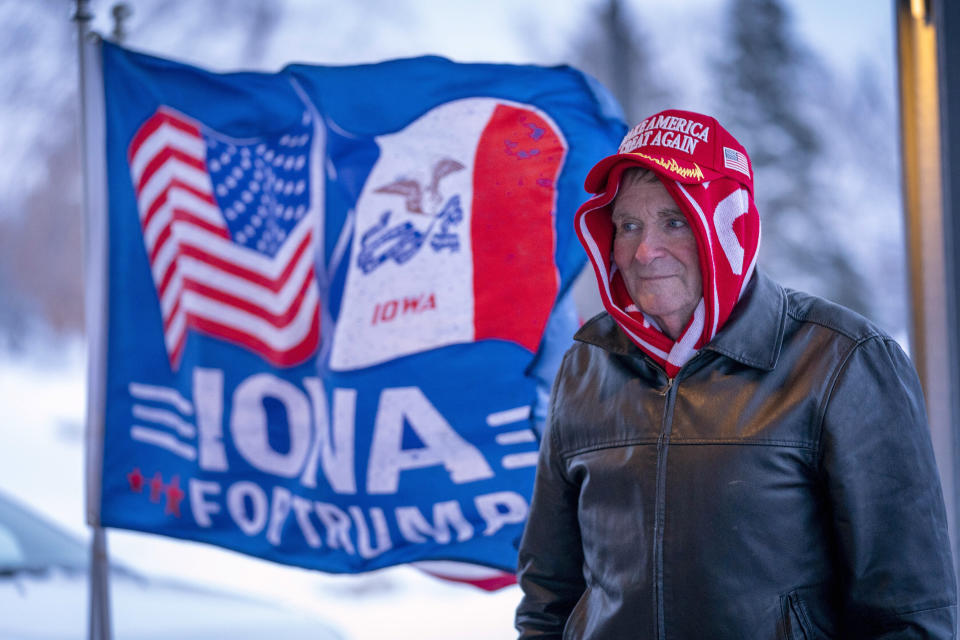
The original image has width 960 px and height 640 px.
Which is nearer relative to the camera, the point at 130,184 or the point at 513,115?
the point at 513,115

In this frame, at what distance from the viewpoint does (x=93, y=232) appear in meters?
2.32

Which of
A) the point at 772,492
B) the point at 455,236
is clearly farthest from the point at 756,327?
the point at 455,236

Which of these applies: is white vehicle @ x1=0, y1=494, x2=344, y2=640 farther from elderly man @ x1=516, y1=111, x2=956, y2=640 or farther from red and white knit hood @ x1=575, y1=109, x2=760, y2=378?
red and white knit hood @ x1=575, y1=109, x2=760, y2=378

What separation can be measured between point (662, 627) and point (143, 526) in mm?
1430

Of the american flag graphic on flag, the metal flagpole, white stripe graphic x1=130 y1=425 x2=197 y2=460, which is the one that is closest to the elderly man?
the american flag graphic on flag

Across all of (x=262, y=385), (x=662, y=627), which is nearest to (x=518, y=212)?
(x=262, y=385)

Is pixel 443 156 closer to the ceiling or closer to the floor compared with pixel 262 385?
closer to the ceiling

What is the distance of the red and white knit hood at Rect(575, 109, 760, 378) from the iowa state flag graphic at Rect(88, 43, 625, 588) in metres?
0.62

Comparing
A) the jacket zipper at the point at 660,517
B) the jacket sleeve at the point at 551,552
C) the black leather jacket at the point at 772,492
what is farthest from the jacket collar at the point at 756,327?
the jacket sleeve at the point at 551,552

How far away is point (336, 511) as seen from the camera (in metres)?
2.11

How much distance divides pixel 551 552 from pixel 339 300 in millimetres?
887

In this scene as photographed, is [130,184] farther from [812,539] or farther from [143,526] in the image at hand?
[812,539]

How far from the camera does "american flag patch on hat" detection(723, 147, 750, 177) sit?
1.30 m

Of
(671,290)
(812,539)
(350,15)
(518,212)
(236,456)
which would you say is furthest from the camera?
(350,15)
